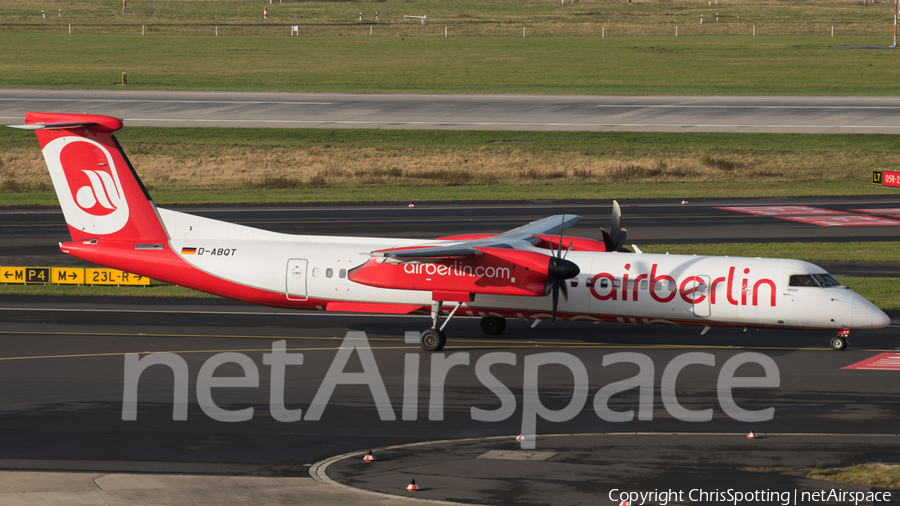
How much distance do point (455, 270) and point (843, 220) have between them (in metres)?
28.9

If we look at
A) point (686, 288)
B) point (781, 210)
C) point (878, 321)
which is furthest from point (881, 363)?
point (781, 210)

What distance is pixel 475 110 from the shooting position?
3103 inches

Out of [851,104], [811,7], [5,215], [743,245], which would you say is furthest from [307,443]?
[811,7]

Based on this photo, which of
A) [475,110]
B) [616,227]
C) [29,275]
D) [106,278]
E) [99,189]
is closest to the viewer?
[99,189]

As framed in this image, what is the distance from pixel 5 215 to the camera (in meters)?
52.9

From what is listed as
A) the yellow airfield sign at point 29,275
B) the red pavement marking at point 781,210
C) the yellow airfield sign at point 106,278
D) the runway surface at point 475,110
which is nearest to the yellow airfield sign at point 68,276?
the yellow airfield sign at point 106,278

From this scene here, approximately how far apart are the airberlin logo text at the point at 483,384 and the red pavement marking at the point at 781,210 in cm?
2588

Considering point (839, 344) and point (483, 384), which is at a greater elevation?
point (839, 344)

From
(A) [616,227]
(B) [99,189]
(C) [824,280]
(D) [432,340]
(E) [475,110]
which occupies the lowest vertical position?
(D) [432,340]

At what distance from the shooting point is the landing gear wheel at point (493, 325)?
1208 inches

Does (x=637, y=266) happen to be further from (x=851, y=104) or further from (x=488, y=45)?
(x=488, y=45)

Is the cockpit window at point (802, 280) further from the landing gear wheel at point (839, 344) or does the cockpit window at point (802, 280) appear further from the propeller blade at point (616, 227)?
the propeller blade at point (616, 227)

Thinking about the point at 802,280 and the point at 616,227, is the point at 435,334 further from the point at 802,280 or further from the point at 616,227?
the point at 802,280

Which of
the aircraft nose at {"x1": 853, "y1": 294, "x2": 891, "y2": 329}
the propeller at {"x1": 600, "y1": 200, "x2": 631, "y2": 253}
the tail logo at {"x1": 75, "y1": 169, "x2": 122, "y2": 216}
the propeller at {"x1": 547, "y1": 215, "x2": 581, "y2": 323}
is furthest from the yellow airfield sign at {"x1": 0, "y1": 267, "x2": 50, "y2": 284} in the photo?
the aircraft nose at {"x1": 853, "y1": 294, "x2": 891, "y2": 329}
